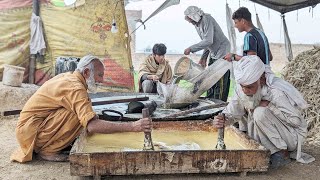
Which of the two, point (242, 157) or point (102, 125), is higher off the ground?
point (102, 125)

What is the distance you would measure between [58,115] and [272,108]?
1.77 meters

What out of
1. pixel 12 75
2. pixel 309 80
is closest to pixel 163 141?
pixel 309 80

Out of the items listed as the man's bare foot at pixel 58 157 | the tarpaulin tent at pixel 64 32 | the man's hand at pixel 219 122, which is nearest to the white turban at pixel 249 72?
the man's hand at pixel 219 122

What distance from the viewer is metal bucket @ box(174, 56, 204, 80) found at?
5148mm

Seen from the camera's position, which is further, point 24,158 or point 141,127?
point 24,158

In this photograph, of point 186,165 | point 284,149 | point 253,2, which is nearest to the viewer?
point 186,165

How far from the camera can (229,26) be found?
788 cm

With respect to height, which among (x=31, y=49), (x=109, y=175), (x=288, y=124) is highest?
(x=31, y=49)

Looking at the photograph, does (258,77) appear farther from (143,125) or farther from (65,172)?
(65,172)

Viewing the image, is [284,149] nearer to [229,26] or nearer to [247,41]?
[247,41]

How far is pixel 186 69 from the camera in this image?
17.2 feet

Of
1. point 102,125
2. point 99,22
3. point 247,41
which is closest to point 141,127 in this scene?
point 102,125

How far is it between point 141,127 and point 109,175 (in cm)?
43

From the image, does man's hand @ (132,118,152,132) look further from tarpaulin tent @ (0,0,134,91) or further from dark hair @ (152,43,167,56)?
tarpaulin tent @ (0,0,134,91)
